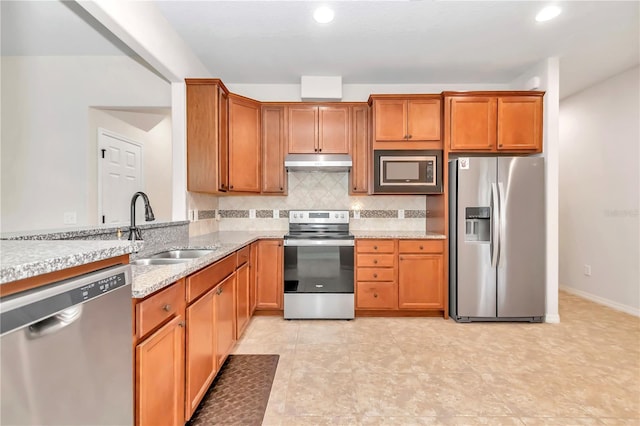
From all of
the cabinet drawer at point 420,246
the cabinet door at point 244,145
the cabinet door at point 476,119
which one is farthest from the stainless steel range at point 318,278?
the cabinet door at point 476,119

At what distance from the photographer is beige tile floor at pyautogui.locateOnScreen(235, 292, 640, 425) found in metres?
1.73

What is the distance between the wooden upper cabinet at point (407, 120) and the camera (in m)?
3.31

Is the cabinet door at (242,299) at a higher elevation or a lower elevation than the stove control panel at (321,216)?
lower

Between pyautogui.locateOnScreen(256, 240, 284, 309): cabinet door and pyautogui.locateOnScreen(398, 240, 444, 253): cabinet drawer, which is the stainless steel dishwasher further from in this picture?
pyautogui.locateOnScreen(398, 240, 444, 253): cabinet drawer

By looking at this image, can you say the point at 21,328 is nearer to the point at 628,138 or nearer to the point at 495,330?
the point at 495,330

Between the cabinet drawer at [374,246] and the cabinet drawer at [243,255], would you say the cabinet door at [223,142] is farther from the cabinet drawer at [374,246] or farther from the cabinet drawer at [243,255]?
the cabinet drawer at [374,246]

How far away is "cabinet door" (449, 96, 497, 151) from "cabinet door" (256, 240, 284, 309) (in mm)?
2313

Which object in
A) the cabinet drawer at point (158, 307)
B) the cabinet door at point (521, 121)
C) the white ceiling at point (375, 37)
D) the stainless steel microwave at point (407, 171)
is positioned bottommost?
the cabinet drawer at point (158, 307)

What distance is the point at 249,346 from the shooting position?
2551 millimetres

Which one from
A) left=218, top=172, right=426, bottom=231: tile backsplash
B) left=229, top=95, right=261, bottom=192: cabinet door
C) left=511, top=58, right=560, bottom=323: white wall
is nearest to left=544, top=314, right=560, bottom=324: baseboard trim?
left=511, top=58, right=560, bottom=323: white wall

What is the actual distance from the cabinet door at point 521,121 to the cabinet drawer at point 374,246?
1660 millimetres

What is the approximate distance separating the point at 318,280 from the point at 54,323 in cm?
258

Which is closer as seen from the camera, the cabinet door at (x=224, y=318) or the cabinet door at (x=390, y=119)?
the cabinet door at (x=224, y=318)

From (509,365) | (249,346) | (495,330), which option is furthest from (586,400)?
(249,346)
